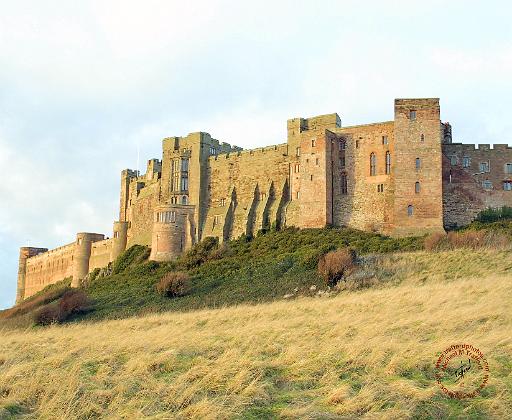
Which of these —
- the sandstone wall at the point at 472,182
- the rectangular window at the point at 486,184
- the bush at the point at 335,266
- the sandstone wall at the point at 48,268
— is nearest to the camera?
the bush at the point at 335,266

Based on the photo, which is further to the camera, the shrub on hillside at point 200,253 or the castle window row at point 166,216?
the castle window row at point 166,216

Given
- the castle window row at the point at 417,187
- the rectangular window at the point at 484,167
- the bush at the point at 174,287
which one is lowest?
the bush at the point at 174,287

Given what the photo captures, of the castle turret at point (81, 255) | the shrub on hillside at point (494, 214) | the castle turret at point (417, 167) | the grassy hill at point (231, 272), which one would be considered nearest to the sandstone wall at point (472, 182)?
the shrub on hillside at point (494, 214)

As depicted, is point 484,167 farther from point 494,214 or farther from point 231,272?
point 231,272

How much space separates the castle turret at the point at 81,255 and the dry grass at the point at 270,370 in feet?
171

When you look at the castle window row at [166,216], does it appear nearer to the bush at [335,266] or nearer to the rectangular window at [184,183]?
the rectangular window at [184,183]

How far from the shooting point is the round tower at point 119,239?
66062 mm

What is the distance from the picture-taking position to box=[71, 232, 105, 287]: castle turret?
69438 mm

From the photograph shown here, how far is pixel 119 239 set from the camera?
2630 inches

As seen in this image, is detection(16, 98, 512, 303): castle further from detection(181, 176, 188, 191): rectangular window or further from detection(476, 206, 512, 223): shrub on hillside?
detection(476, 206, 512, 223): shrub on hillside

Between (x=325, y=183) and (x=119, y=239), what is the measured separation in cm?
2468

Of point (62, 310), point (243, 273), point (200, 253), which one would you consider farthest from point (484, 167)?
point (62, 310)

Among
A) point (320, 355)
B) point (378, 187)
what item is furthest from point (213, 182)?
point (320, 355)

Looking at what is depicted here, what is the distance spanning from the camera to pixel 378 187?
50750mm
